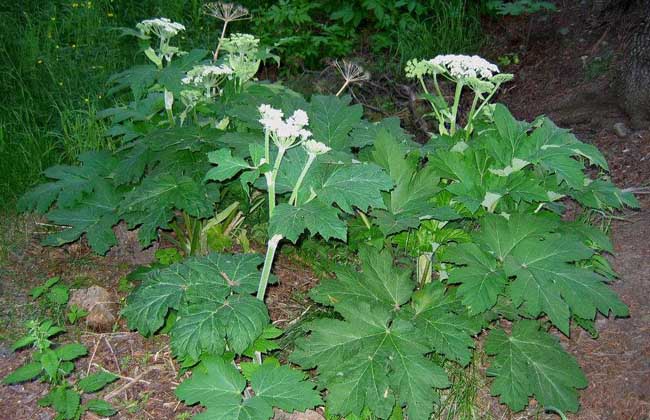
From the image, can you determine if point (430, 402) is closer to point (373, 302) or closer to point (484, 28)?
point (373, 302)

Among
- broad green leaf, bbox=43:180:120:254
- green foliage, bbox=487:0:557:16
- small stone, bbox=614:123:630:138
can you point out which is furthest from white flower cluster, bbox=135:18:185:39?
green foliage, bbox=487:0:557:16

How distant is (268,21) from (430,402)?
4.55 meters

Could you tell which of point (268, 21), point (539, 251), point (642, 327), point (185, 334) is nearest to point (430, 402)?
point (539, 251)

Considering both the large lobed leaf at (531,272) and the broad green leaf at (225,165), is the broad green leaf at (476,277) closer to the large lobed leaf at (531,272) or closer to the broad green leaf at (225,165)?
the large lobed leaf at (531,272)

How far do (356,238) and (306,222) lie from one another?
0.73 m

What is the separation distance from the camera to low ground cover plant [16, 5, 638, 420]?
2.22m

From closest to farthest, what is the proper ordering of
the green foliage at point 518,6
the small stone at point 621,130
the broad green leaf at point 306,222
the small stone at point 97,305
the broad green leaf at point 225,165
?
the broad green leaf at point 306,222 < the broad green leaf at point 225,165 < the small stone at point 97,305 < the small stone at point 621,130 < the green foliage at point 518,6

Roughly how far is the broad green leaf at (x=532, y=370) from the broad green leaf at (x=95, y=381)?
144 cm

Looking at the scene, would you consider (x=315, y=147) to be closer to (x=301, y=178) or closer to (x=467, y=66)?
(x=301, y=178)

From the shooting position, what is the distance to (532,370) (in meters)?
2.44

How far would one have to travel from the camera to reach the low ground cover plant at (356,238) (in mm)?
2219

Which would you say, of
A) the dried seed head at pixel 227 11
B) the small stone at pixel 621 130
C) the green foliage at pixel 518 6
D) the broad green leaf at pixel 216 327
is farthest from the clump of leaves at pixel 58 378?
the green foliage at pixel 518 6

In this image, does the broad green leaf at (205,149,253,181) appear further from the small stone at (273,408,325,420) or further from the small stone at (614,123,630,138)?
the small stone at (614,123,630,138)

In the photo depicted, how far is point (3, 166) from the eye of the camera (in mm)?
3730
